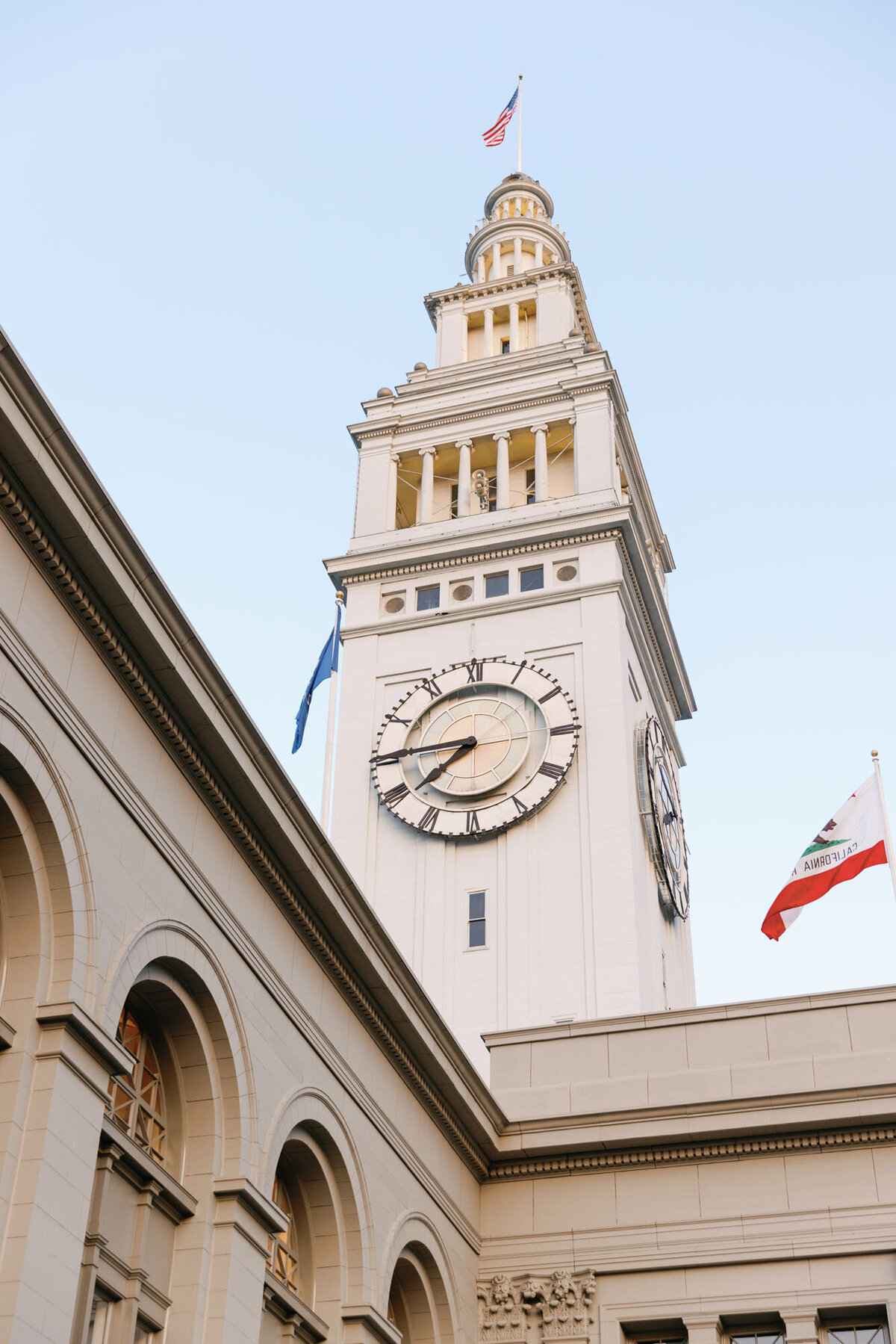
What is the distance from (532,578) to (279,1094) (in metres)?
26.6

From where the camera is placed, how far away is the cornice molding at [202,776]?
17.8 m

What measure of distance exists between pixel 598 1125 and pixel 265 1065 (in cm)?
894

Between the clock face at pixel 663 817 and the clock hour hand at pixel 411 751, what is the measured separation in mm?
4607

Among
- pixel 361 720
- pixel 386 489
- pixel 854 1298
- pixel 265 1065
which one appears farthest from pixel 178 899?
pixel 386 489

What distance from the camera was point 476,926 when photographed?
41.1 metres

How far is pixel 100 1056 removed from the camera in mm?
17094

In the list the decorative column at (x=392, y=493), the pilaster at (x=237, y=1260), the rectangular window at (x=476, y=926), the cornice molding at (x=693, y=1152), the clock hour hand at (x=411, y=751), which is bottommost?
the pilaster at (x=237, y=1260)

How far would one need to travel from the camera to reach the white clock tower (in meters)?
40.5

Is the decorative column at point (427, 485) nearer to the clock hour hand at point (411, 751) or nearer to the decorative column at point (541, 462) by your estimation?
the decorative column at point (541, 462)

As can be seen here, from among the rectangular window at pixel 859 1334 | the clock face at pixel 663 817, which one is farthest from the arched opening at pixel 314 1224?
the clock face at pixel 663 817

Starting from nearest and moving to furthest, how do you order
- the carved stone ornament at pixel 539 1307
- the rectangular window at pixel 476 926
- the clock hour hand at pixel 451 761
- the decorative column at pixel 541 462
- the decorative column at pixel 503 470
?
the carved stone ornament at pixel 539 1307 → the rectangular window at pixel 476 926 → the clock hour hand at pixel 451 761 → the decorative column at pixel 541 462 → the decorative column at pixel 503 470

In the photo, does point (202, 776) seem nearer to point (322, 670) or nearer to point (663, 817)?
point (322, 670)

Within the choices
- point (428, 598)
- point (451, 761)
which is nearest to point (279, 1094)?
point (451, 761)

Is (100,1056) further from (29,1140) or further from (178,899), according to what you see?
(178,899)
